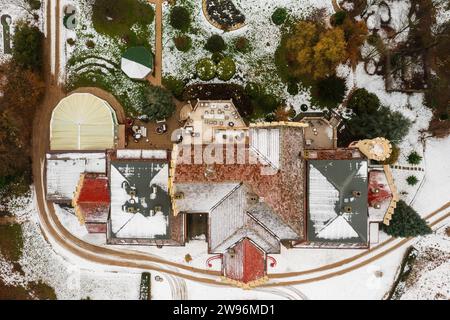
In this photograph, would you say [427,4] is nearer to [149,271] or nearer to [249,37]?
[249,37]

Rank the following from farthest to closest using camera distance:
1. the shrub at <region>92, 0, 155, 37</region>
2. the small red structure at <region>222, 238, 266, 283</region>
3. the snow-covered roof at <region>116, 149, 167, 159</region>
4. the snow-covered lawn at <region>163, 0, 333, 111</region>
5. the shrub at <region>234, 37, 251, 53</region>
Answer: the snow-covered lawn at <region>163, 0, 333, 111</region>
the shrub at <region>92, 0, 155, 37</region>
the shrub at <region>234, 37, 251, 53</region>
the snow-covered roof at <region>116, 149, 167, 159</region>
the small red structure at <region>222, 238, 266, 283</region>

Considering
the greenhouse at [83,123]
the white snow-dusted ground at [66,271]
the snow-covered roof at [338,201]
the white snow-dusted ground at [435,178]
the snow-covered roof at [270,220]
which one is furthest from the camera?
the white snow-dusted ground at [66,271]

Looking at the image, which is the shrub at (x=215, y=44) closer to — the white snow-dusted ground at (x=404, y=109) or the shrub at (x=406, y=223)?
the white snow-dusted ground at (x=404, y=109)

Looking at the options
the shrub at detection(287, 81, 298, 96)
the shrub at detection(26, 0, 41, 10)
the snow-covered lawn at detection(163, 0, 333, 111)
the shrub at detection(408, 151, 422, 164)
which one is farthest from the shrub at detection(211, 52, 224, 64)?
the shrub at detection(408, 151, 422, 164)


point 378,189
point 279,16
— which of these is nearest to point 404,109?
point 378,189

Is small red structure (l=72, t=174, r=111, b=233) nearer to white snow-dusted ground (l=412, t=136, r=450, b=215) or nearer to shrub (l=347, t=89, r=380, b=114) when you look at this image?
shrub (l=347, t=89, r=380, b=114)

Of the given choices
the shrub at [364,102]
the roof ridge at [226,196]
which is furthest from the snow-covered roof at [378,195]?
the roof ridge at [226,196]
